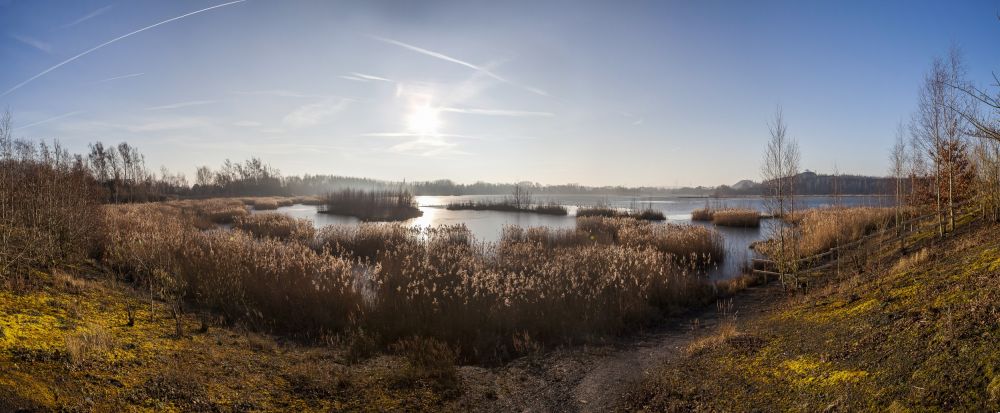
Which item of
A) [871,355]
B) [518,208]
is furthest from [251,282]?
[518,208]

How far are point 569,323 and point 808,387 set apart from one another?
5.43 meters

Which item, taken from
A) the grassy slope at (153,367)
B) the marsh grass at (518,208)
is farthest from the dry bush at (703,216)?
the grassy slope at (153,367)

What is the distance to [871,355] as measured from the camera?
5.02 metres

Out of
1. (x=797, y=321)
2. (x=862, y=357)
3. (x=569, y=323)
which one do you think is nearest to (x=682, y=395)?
(x=862, y=357)

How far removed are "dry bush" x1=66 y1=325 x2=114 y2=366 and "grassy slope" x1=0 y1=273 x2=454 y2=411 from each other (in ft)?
0.04

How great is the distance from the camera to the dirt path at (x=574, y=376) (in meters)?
5.88

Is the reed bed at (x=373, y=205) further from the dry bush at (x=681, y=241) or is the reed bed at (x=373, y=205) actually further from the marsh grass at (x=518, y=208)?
the dry bush at (x=681, y=241)

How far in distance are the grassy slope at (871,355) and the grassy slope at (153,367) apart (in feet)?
11.7

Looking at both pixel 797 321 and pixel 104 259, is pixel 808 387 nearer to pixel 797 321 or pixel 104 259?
pixel 797 321

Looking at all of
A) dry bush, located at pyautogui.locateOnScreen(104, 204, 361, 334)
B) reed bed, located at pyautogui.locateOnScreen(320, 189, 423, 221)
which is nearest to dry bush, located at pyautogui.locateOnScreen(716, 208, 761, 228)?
reed bed, located at pyautogui.locateOnScreen(320, 189, 423, 221)

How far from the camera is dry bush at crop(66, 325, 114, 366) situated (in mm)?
4559

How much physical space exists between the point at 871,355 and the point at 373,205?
49732 millimetres

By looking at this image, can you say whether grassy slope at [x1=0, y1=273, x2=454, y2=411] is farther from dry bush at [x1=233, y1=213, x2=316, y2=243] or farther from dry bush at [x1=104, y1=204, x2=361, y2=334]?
dry bush at [x1=233, y1=213, x2=316, y2=243]

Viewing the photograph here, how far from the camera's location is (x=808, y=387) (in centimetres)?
485
